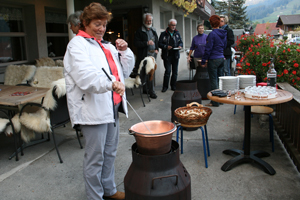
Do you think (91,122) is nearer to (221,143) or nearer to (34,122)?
(34,122)

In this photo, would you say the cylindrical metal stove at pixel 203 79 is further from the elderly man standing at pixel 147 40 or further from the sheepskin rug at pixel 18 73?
the sheepskin rug at pixel 18 73

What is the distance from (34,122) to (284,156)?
3626 mm

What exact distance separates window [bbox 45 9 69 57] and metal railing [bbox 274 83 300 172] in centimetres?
662

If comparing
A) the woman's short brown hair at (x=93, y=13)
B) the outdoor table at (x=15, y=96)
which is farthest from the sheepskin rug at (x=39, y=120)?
the woman's short brown hair at (x=93, y=13)

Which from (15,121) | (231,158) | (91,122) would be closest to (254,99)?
(231,158)

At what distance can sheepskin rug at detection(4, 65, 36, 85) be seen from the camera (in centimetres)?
568

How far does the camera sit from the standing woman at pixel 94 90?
6.98ft

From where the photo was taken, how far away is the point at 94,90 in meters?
2.12

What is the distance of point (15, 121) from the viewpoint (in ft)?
12.7

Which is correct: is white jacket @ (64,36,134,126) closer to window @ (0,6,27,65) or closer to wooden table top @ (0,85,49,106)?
wooden table top @ (0,85,49,106)

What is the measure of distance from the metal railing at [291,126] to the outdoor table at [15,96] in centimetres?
362

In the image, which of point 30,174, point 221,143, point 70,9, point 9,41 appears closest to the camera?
point 30,174

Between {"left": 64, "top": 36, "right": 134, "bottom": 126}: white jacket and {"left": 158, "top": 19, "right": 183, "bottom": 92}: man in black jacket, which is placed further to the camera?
{"left": 158, "top": 19, "right": 183, "bottom": 92}: man in black jacket

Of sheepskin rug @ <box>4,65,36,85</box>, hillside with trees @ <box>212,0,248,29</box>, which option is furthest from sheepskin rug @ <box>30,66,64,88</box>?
hillside with trees @ <box>212,0,248,29</box>
